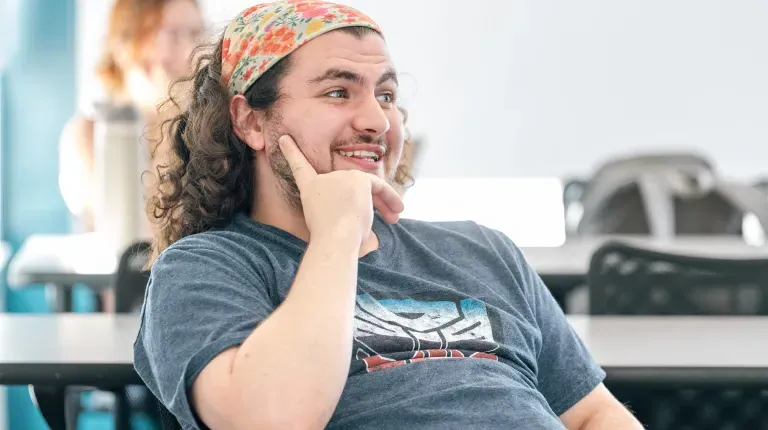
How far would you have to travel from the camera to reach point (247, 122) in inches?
59.7

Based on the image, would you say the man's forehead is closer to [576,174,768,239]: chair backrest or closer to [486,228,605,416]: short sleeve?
[486,228,605,416]: short sleeve

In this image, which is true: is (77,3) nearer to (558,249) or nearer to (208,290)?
(558,249)

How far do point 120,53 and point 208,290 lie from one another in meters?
2.14

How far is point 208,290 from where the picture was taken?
47.8 inches

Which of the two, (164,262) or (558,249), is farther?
(558,249)

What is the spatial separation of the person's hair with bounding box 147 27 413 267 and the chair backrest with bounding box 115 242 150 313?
0.88ft

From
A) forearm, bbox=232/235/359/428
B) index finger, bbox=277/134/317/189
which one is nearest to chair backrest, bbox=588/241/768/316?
index finger, bbox=277/134/317/189

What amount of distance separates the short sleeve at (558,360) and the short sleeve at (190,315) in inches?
16.8

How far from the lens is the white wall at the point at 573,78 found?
539 cm

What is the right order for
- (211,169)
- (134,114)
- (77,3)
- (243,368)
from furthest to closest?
(77,3) → (134,114) → (211,169) → (243,368)

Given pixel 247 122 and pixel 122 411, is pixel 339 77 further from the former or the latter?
pixel 122 411

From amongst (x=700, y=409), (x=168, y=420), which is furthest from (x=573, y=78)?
(x=168, y=420)

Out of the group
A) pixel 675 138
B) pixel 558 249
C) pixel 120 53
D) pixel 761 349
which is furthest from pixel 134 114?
pixel 675 138

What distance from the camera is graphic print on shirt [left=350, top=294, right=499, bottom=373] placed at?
130cm
